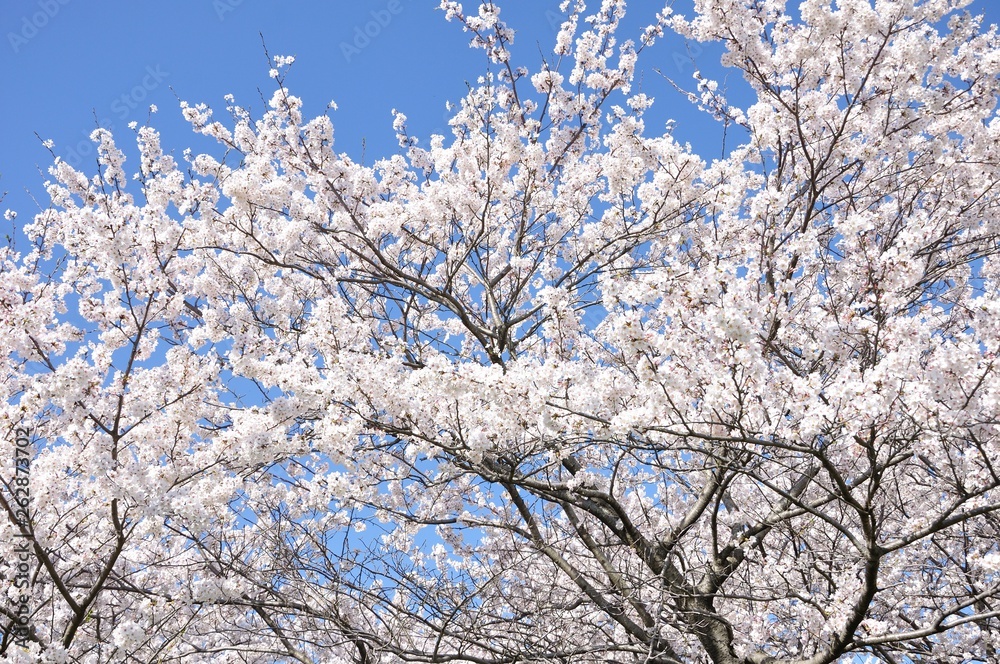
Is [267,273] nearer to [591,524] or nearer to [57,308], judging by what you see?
[57,308]

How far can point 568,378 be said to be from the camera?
484cm

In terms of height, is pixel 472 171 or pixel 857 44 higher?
pixel 857 44

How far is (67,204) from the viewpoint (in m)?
7.73

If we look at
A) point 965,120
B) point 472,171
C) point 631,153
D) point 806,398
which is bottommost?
point 806,398

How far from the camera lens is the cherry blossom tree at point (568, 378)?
420cm

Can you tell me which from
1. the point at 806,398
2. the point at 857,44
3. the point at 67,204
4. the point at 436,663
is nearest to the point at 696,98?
the point at 857,44

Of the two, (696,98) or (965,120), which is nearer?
(965,120)

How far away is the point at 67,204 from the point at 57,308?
2.24 metres

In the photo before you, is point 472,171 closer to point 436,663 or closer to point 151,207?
point 151,207

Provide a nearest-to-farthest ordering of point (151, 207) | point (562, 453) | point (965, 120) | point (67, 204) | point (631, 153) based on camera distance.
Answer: point (562, 453)
point (151, 207)
point (965, 120)
point (631, 153)
point (67, 204)

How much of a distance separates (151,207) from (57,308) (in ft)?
4.22

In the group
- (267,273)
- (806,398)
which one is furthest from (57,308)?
(806,398)

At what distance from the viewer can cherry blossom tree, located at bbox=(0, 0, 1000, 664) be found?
420 centimetres

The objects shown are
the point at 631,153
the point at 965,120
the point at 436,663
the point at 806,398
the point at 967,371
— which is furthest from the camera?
the point at 631,153
